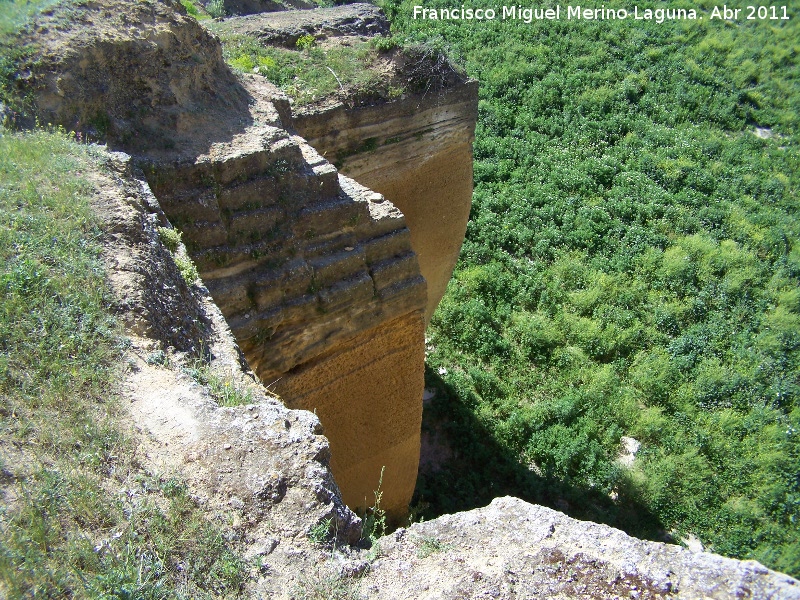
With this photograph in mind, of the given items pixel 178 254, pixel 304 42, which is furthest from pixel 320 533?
pixel 304 42

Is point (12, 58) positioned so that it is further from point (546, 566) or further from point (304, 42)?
point (546, 566)

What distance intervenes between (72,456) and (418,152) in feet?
17.5

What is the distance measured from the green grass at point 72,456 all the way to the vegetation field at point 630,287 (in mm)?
4952

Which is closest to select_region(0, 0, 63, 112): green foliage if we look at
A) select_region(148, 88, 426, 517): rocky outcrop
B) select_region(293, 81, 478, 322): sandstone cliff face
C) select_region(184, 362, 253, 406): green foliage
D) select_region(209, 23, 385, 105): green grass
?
select_region(148, 88, 426, 517): rocky outcrop

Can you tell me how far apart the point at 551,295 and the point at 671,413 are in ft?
8.20

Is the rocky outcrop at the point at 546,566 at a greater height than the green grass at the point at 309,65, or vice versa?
the green grass at the point at 309,65

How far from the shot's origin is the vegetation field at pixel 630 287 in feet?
25.6

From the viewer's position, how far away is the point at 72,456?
8.02ft

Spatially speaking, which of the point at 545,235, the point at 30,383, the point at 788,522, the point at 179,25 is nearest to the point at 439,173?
the point at 179,25

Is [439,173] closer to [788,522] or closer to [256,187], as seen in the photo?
[256,187]

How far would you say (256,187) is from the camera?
4.37 meters

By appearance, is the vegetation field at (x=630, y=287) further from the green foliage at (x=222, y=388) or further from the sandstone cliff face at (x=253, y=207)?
the green foliage at (x=222, y=388)

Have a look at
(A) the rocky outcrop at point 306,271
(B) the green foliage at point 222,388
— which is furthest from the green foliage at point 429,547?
(A) the rocky outcrop at point 306,271

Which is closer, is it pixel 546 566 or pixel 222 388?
pixel 546 566
